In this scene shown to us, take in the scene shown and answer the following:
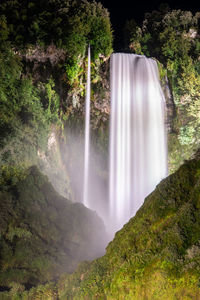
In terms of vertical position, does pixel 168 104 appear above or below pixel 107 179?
above

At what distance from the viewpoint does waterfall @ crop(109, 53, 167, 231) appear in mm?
13148

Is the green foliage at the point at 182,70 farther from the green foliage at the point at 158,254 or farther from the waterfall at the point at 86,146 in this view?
the green foliage at the point at 158,254

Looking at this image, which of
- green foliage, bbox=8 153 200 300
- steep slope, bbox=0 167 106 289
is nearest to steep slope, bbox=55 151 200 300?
green foliage, bbox=8 153 200 300

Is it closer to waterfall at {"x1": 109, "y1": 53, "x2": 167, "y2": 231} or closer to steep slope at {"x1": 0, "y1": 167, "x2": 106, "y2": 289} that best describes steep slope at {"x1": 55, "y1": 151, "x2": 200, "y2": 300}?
steep slope at {"x1": 0, "y1": 167, "x2": 106, "y2": 289}

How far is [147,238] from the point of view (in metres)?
2.67

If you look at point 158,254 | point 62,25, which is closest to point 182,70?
point 62,25

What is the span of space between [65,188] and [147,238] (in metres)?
8.97

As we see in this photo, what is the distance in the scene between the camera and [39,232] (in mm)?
5973

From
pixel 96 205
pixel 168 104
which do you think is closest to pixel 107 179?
pixel 96 205

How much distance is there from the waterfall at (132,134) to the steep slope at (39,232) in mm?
5887

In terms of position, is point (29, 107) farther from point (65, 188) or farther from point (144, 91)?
point (144, 91)

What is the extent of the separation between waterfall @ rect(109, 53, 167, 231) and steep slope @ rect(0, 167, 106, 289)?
5.89 meters

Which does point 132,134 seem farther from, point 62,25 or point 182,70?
point 62,25

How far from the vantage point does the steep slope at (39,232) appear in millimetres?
4887
